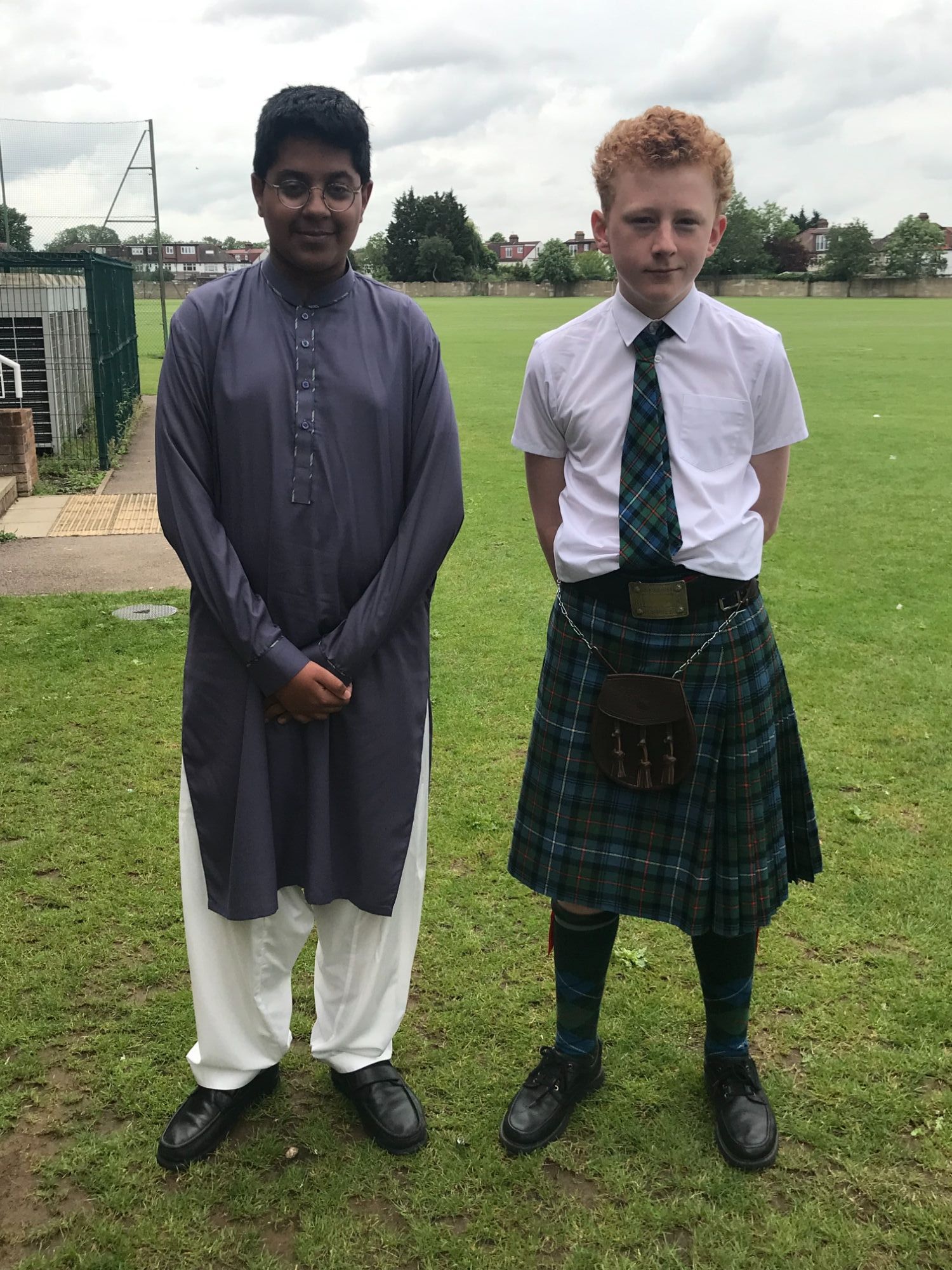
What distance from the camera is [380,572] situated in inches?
87.3

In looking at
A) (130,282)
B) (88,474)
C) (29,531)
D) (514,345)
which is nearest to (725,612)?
(29,531)

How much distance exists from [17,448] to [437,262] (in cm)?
8533

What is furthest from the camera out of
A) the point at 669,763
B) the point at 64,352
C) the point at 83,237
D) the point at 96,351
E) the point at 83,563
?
the point at 83,237

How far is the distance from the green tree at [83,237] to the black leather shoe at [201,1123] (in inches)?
579

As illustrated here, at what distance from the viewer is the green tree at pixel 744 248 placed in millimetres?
84562

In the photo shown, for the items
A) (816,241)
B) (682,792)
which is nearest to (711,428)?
(682,792)

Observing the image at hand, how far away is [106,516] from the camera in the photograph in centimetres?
866

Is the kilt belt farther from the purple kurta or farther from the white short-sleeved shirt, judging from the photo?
the purple kurta

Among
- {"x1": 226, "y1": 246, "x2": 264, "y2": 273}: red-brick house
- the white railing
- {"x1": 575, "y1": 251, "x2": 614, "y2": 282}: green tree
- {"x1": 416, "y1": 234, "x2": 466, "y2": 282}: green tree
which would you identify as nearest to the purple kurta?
the white railing

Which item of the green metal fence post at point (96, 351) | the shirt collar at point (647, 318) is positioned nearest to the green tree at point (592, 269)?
the green metal fence post at point (96, 351)

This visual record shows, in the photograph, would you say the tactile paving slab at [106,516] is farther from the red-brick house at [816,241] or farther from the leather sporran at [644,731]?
the red-brick house at [816,241]

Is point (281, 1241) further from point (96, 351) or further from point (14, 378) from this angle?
point (96, 351)

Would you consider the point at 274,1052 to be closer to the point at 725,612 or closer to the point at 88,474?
the point at 725,612

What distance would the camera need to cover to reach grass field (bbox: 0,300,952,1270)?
7.30 ft
